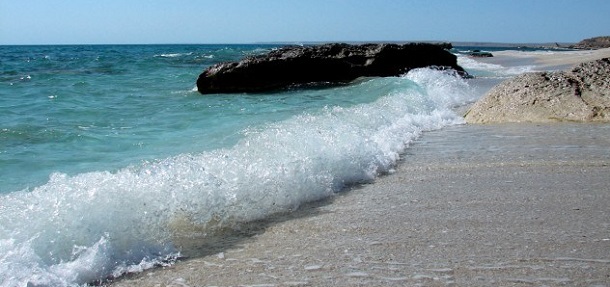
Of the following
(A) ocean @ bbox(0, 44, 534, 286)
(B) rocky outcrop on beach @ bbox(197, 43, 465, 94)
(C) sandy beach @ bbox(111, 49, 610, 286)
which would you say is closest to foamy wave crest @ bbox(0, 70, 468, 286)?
(A) ocean @ bbox(0, 44, 534, 286)

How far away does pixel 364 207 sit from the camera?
378 centimetres

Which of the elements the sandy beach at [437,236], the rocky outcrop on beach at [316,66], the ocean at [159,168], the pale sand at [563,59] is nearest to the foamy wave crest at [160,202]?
the ocean at [159,168]

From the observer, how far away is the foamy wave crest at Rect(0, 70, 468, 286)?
2.68m

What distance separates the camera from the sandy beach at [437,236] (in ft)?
8.55

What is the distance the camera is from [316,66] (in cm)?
1555

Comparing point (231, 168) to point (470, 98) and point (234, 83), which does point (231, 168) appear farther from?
point (234, 83)

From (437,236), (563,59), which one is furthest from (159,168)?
(563,59)

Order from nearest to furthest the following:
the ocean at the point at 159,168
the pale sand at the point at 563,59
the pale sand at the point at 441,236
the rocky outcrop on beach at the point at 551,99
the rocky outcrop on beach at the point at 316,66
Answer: the pale sand at the point at 441,236, the ocean at the point at 159,168, the rocky outcrop on beach at the point at 551,99, the rocky outcrop on beach at the point at 316,66, the pale sand at the point at 563,59

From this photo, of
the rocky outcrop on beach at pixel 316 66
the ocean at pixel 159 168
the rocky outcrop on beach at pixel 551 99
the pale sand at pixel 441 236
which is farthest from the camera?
the rocky outcrop on beach at pixel 316 66

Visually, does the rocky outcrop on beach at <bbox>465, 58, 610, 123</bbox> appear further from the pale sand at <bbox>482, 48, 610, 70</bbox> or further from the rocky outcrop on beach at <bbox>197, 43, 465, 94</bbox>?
the pale sand at <bbox>482, 48, 610, 70</bbox>

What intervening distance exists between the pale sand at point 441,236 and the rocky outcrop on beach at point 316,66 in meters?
9.89

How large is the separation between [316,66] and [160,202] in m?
12.4

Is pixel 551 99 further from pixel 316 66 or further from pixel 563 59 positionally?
pixel 563 59

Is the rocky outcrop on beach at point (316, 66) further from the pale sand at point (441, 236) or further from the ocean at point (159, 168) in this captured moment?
the pale sand at point (441, 236)
